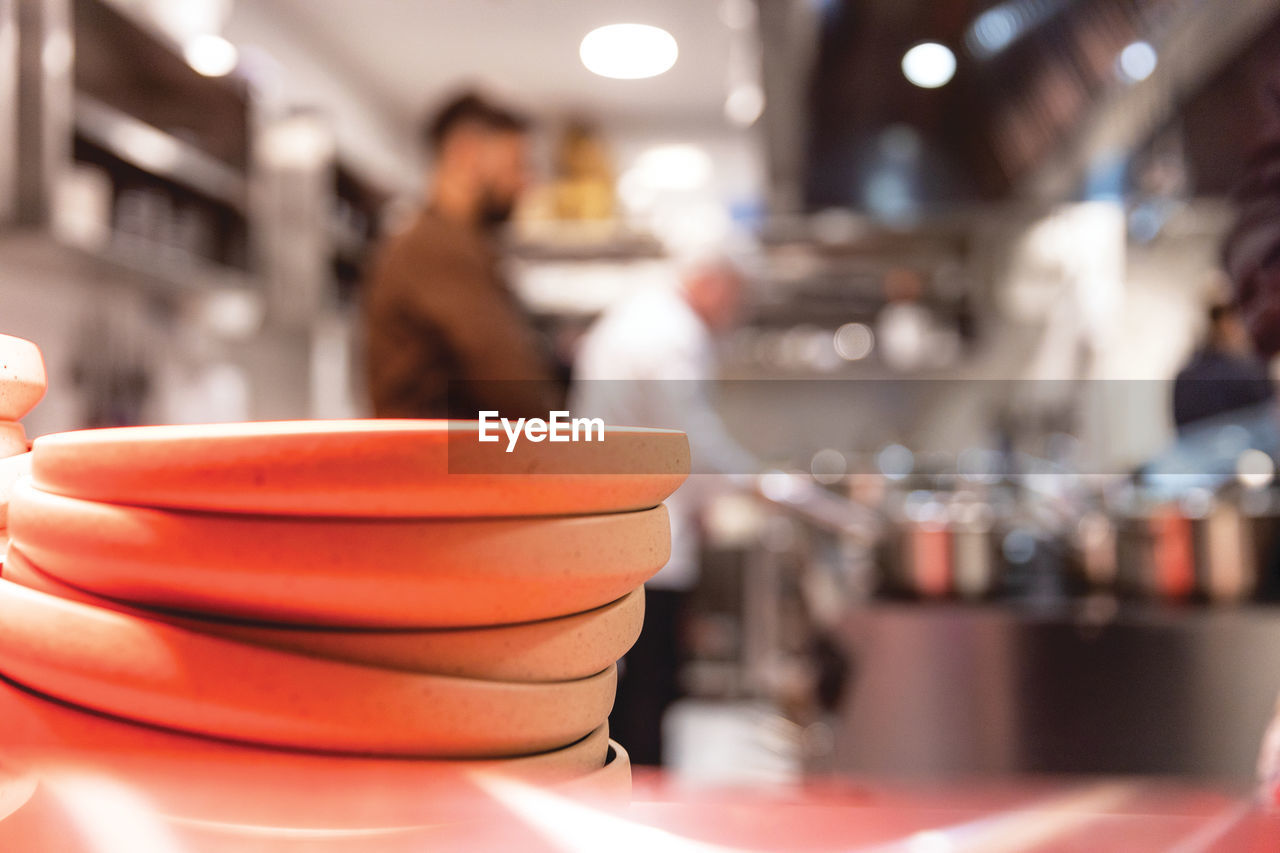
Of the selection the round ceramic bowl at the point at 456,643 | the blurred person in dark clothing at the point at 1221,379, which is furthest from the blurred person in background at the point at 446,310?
the round ceramic bowl at the point at 456,643

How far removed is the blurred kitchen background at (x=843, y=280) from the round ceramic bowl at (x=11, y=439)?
0.19 ft

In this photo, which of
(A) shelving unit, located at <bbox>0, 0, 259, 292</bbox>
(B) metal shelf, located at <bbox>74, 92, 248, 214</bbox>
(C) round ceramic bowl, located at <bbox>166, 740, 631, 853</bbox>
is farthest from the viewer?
(B) metal shelf, located at <bbox>74, 92, 248, 214</bbox>

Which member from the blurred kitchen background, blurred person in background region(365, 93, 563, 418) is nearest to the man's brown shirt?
blurred person in background region(365, 93, 563, 418)

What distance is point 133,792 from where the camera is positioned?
0.25 m

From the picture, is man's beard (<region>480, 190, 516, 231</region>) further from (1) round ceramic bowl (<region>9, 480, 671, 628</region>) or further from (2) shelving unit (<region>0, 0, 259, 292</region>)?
(1) round ceramic bowl (<region>9, 480, 671, 628</region>)

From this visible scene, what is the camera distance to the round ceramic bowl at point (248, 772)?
9.3 inches

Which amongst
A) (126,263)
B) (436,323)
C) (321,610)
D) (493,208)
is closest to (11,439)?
(321,610)

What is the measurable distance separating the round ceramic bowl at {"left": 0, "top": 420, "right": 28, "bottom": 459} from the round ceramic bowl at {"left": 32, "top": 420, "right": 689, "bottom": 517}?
12 centimetres

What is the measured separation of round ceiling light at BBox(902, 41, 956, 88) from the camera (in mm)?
1916

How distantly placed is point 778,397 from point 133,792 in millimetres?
4515

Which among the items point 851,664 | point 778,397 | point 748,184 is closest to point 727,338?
point 778,397

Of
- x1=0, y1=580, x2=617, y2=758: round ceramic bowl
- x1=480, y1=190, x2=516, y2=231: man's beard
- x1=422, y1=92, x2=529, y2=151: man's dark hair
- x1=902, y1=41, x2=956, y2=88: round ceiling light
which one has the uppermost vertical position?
x1=902, y1=41, x2=956, y2=88: round ceiling light

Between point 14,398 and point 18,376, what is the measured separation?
1cm

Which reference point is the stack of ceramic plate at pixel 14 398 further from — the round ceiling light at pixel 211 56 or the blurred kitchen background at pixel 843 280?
the round ceiling light at pixel 211 56
